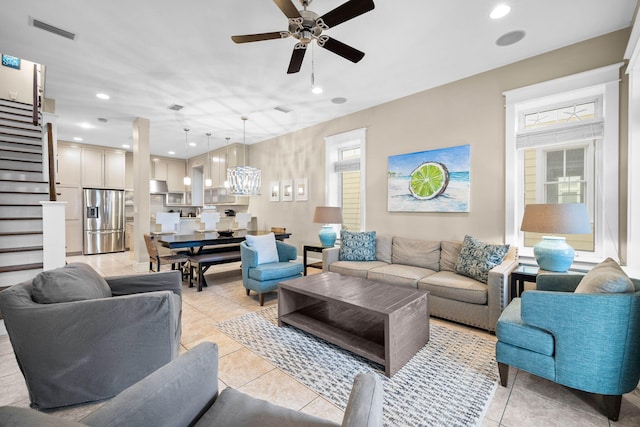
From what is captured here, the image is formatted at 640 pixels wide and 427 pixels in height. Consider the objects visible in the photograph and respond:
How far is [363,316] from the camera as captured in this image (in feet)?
8.84

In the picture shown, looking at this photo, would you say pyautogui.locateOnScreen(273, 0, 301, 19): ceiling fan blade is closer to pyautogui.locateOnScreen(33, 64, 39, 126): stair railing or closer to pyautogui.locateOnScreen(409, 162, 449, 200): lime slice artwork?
pyautogui.locateOnScreen(409, 162, 449, 200): lime slice artwork

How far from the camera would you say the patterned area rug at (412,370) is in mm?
1679

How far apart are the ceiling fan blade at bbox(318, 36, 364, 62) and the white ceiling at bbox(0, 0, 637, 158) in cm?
40

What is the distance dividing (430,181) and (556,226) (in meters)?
1.74

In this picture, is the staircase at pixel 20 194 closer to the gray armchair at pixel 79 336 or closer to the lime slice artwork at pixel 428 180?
the gray armchair at pixel 79 336

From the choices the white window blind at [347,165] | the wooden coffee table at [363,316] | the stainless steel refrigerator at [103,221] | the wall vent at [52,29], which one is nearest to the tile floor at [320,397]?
the wooden coffee table at [363,316]

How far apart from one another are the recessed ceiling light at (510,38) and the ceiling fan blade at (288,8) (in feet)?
7.35

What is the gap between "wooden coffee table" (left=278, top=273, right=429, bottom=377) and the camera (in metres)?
2.04

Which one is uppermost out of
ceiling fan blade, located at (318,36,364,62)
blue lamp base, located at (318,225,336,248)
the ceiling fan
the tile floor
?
the ceiling fan

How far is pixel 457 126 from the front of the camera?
3.76 m

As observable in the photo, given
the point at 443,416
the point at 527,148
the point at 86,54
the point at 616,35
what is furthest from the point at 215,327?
the point at 616,35

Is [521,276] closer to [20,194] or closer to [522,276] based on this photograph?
[522,276]

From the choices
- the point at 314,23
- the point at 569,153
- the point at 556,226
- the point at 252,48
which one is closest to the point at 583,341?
the point at 556,226

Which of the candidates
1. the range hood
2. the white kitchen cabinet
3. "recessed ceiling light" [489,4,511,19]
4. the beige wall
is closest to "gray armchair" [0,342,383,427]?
"recessed ceiling light" [489,4,511,19]
